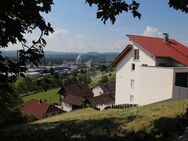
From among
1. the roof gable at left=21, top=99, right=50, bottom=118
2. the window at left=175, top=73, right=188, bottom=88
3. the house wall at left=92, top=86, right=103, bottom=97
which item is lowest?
the house wall at left=92, top=86, right=103, bottom=97

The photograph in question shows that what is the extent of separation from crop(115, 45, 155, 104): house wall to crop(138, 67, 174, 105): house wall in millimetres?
3356

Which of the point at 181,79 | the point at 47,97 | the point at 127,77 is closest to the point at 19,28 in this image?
the point at 181,79

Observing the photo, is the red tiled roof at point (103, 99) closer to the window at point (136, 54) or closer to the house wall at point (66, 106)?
the house wall at point (66, 106)

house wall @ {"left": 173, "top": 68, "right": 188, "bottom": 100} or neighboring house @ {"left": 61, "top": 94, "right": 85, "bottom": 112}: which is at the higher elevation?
house wall @ {"left": 173, "top": 68, "right": 188, "bottom": 100}

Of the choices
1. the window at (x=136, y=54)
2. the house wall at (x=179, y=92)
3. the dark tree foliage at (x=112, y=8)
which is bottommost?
the house wall at (x=179, y=92)

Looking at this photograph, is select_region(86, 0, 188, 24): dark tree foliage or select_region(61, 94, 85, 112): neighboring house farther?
select_region(61, 94, 85, 112): neighboring house

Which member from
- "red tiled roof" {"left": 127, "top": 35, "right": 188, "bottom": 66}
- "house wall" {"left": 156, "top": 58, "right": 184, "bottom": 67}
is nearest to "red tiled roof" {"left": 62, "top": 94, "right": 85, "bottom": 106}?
"red tiled roof" {"left": 127, "top": 35, "right": 188, "bottom": 66}

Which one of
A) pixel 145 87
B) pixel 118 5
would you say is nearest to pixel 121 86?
pixel 145 87

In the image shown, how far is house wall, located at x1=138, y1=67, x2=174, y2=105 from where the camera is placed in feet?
102

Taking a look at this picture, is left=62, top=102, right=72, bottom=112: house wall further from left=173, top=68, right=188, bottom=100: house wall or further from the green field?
left=173, top=68, right=188, bottom=100: house wall

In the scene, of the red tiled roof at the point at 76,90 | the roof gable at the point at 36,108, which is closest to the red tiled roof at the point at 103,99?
the red tiled roof at the point at 76,90

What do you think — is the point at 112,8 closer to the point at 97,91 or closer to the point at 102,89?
the point at 102,89

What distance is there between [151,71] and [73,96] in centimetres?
4680

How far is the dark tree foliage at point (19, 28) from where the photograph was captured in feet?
21.1
